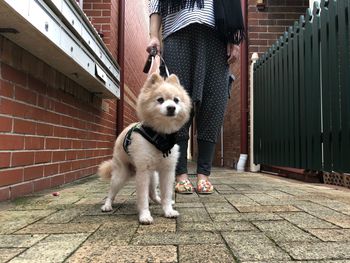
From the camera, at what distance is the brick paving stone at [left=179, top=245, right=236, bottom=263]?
1523 millimetres

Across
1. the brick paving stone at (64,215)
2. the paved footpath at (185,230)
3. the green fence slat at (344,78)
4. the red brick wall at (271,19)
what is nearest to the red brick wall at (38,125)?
the paved footpath at (185,230)

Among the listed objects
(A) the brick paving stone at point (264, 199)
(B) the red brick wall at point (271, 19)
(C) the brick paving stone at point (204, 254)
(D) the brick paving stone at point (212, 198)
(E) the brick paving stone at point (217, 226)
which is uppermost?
(B) the red brick wall at point (271, 19)

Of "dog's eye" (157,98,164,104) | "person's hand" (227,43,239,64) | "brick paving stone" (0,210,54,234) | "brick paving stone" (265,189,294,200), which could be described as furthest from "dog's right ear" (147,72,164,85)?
"brick paving stone" (265,189,294,200)

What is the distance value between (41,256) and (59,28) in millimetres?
1861

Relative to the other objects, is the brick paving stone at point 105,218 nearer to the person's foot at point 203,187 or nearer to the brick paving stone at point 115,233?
the brick paving stone at point 115,233

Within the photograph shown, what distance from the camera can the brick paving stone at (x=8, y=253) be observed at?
1.55 m

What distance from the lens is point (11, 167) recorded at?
2783 millimetres

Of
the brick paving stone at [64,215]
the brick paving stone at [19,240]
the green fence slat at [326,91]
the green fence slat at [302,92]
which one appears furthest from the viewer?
the green fence slat at [302,92]

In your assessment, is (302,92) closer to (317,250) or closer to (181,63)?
(181,63)

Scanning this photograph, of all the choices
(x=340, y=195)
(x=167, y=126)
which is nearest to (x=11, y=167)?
(x=167, y=126)

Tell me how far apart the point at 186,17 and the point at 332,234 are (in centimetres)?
216

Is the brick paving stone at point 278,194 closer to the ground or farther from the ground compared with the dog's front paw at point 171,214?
farther from the ground

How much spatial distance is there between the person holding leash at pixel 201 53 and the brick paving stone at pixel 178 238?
1408mm

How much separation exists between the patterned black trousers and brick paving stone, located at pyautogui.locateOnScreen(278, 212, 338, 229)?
3.96 ft
